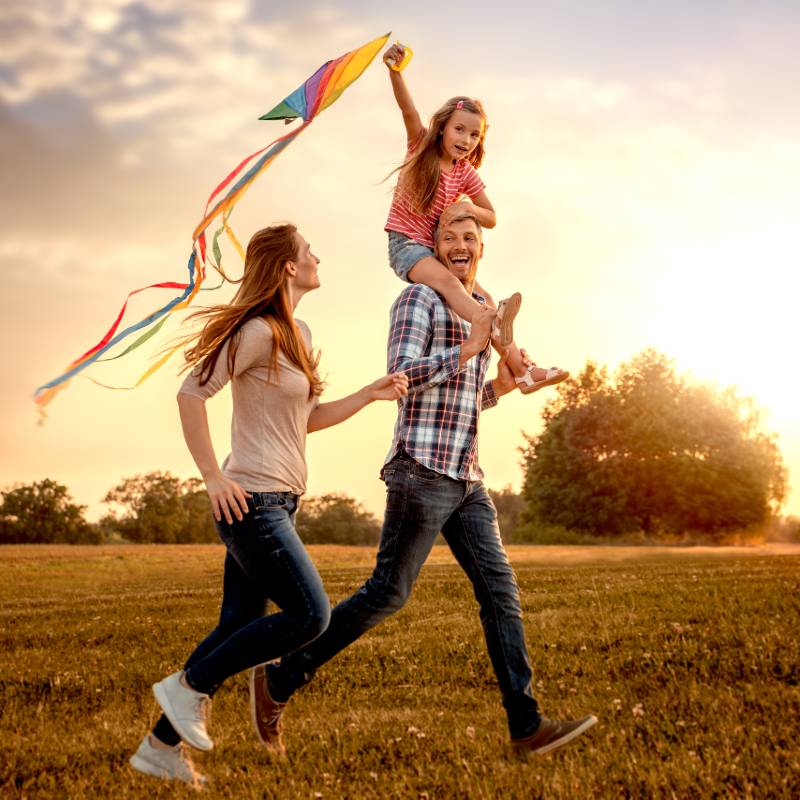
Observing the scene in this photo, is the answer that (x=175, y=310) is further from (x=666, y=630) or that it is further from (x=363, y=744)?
(x=666, y=630)

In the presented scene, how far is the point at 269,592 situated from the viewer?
4473 millimetres

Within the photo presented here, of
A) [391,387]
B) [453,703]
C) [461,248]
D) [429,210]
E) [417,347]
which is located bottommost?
[453,703]

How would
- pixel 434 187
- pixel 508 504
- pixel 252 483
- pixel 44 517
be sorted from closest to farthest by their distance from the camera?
pixel 252 483, pixel 434 187, pixel 44 517, pixel 508 504

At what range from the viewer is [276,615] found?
444 centimetres

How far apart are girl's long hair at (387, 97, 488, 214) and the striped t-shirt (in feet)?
0.11

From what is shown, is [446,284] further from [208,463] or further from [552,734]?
[552,734]

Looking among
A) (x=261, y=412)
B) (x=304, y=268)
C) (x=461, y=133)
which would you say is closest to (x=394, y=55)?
(x=461, y=133)

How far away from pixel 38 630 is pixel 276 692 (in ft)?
23.5

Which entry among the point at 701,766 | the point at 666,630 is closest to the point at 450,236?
the point at 701,766

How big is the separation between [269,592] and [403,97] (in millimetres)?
3305

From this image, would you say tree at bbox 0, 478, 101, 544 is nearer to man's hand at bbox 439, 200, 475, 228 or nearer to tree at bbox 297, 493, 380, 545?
tree at bbox 297, 493, 380, 545

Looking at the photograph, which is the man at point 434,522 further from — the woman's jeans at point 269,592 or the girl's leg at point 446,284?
the woman's jeans at point 269,592

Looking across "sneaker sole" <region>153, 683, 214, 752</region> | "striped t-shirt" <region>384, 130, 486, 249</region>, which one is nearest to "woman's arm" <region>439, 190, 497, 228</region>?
"striped t-shirt" <region>384, 130, 486, 249</region>

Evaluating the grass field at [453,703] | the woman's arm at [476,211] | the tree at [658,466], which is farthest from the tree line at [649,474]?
the woman's arm at [476,211]
